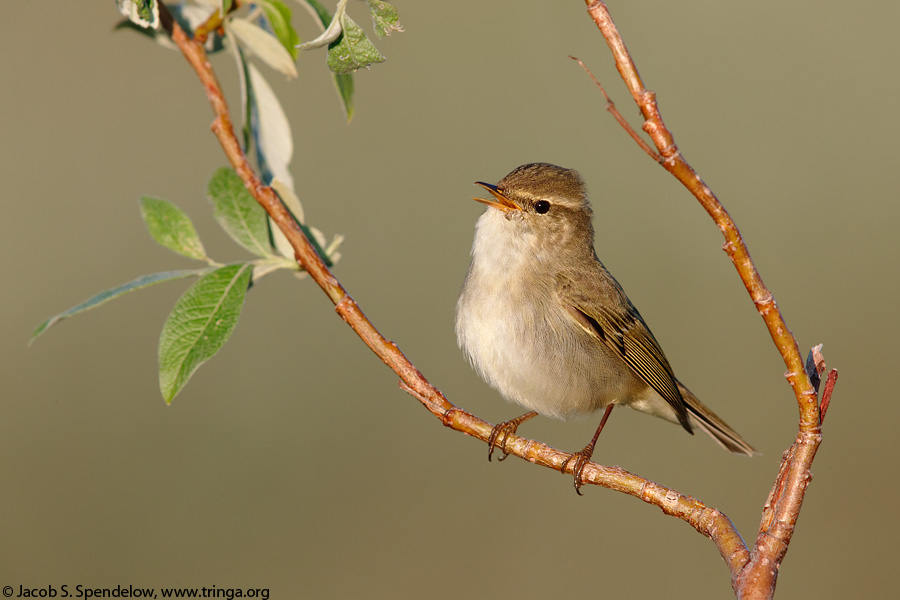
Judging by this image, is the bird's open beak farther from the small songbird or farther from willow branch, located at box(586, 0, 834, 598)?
willow branch, located at box(586, 0, 834, 598)

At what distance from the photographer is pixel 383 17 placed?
5.91 feet

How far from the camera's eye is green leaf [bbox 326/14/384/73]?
179 cm

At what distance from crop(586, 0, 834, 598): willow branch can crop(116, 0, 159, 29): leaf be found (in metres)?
1.20

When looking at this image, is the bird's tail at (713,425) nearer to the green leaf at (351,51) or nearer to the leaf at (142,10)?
the green leaf at (351,51)

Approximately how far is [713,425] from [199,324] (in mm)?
2626

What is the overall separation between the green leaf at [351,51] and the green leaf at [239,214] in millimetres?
578

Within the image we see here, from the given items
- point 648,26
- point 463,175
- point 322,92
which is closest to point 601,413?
point 463,175

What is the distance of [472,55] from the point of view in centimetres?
660

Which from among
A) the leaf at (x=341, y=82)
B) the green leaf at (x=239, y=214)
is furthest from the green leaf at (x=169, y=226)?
the leaf at (x=341, y=82)

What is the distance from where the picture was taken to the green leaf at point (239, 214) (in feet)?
7.29

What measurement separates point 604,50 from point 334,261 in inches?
185

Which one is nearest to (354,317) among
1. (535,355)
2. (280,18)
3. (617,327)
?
(280,18)

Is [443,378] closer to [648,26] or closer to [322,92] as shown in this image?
[322,92]

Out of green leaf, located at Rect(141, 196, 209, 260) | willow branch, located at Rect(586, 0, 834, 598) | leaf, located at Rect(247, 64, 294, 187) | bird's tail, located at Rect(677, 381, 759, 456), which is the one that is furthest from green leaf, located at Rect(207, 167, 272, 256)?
bird's tail, located at Rect(677, 381, 759, 456)
